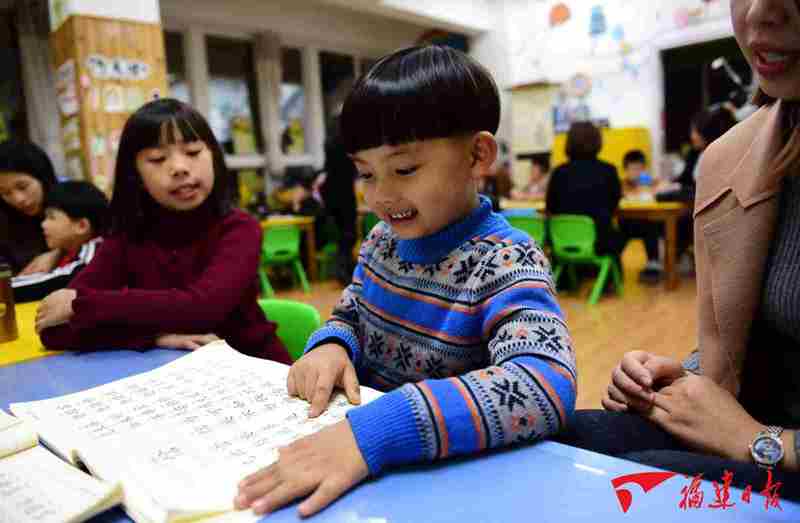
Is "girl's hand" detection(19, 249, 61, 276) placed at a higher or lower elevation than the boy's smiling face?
lower

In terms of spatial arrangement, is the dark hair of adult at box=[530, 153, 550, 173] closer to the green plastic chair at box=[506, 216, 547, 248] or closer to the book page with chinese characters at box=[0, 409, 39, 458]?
the green plastic chair at box=[506, 216, 547, 248]

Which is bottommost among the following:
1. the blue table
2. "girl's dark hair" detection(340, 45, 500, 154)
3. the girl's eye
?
the blue table

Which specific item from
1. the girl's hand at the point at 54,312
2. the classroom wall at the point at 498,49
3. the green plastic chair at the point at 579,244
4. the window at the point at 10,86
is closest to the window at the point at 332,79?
the classroom wall at the point at 498,49

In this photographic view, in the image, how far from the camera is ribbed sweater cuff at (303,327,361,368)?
3.03ft

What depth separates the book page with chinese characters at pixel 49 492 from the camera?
1.65 feet

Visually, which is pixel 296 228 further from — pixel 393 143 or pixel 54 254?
pixel 393 143

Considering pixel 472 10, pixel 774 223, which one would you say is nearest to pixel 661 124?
pixel 472 10

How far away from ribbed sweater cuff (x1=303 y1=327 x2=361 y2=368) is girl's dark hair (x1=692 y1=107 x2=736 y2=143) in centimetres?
382

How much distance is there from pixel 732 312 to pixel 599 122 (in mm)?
7164

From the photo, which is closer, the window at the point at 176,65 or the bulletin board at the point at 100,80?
the bulletin board at the point at 100,80

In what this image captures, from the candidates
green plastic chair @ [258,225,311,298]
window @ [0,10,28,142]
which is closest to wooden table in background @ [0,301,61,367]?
green plastic chair @ [258,225,311,298]

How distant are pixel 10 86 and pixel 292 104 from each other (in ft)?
10.9

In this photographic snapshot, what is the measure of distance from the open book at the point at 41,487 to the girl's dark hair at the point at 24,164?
5.77 ft

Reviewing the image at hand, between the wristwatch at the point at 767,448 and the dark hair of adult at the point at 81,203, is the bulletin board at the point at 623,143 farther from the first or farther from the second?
the wristwatch at the point at 767,448
